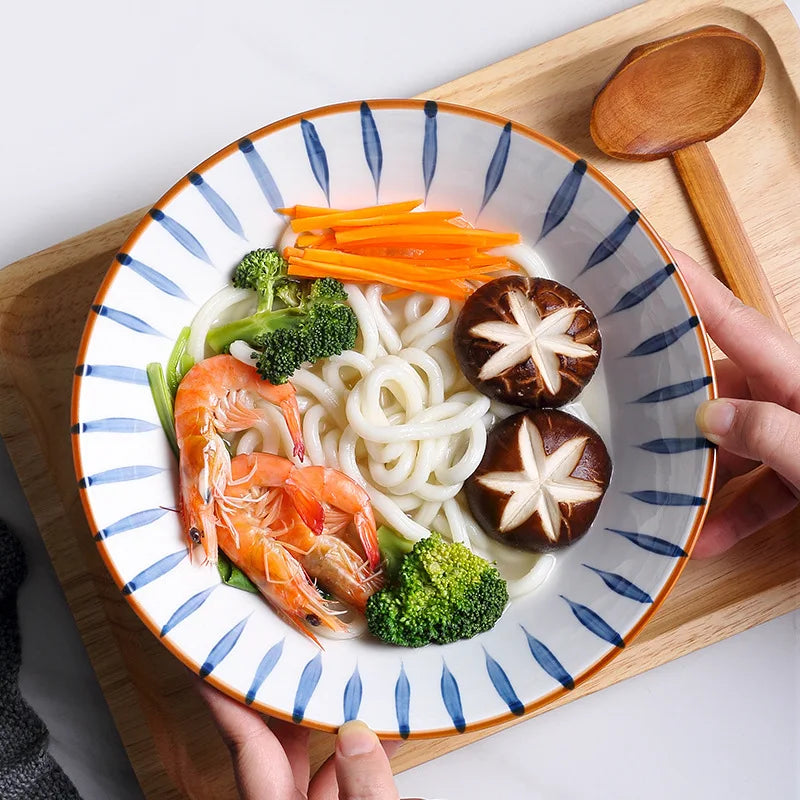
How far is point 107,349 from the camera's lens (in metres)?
2.38

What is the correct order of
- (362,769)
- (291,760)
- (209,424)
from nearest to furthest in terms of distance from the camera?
(362,769)
(209,424)
(291,760)

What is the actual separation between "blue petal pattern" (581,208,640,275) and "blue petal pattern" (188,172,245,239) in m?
1.12

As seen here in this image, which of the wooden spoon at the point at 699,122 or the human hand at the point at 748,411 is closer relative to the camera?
the human hand at the point at 748,411

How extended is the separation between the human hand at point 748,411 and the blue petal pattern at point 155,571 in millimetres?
1606

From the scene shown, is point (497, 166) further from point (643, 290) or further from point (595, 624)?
point (595, 624)

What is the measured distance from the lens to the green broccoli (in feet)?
8.00

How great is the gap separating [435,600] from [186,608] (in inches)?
29.0

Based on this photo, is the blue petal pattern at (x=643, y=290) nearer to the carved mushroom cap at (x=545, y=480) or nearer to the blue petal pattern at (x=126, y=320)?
the carved mushroom cap at (x=545, y=480)

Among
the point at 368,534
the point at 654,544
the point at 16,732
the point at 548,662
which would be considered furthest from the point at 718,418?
the point at 16,732

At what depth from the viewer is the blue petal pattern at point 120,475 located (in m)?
2.32

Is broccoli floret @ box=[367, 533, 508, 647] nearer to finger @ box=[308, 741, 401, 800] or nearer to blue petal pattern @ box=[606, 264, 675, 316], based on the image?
finger @ box=[308, 741, 401, 800]

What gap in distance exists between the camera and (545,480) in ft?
8.18

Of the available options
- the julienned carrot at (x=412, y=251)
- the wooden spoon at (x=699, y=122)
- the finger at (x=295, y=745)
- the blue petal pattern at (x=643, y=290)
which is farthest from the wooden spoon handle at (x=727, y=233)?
the finger at (x=295, y=745)

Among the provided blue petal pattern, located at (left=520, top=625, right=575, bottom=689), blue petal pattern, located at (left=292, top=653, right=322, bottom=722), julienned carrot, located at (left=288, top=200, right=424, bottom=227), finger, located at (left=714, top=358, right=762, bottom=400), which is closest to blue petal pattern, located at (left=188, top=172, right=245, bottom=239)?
julienned carrot, located at (left=288, top=200, right=424, bottom=227)
